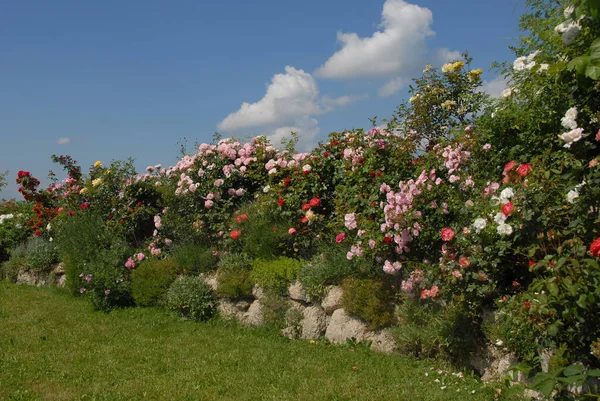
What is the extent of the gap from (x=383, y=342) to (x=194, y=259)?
316 centimetres

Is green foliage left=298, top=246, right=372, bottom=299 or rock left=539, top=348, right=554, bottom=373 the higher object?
green foliage left=298, top=246, right=372, bottom=299

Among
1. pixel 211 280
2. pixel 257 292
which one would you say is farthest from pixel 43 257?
pixel 257 292

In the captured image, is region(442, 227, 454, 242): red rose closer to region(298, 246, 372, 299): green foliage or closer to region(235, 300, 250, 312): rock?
region(298, 246, 372, 299): green foliage

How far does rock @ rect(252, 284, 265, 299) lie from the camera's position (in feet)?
22.3

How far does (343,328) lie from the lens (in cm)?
596

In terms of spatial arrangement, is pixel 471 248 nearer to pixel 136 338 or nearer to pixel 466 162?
pixel 466 162

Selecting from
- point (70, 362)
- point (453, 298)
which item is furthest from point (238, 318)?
point (453, 298)

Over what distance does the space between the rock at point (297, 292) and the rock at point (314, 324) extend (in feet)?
0.64

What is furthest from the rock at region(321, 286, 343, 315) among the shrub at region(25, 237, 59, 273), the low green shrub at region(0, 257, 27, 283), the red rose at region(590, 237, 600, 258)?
the low green shrub at region(0, 257, 27, 283)

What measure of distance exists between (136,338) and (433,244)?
361 centimetres

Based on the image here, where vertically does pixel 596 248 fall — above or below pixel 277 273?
above

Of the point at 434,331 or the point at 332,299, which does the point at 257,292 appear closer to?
the point at 332,299

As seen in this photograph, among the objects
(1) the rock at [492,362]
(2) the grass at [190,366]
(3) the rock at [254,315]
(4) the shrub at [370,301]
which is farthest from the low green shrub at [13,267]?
(1) the rock at [492,362]

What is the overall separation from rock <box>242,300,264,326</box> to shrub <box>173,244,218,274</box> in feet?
3.42
